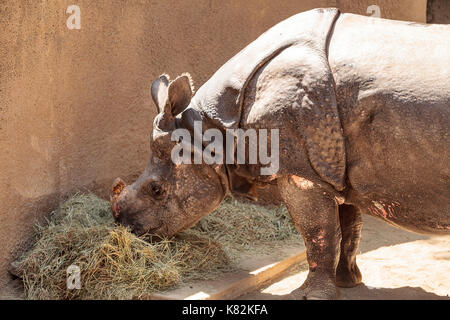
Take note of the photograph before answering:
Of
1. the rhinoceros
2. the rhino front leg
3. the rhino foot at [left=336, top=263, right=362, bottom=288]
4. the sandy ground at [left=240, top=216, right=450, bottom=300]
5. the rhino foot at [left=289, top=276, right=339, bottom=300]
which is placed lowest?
the sandy ground at [left=240, top=216, right=450, bottom=300]

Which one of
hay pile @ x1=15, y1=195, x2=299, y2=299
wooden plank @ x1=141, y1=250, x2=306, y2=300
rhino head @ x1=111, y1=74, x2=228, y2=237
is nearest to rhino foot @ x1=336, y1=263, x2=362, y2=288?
wooden plank @ x1=141, y1=250, x2=306, y2=300

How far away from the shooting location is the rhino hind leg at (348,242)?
4.53m

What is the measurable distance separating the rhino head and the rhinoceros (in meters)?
0.02

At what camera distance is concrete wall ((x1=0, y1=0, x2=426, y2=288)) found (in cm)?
448

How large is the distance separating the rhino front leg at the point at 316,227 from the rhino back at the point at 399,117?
8.5 inches

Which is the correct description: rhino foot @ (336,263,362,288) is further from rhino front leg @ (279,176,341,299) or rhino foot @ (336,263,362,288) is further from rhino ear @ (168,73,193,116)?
rhino ear @ (168,73,193,116)

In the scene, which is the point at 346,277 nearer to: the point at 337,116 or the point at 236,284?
the point at 236,284

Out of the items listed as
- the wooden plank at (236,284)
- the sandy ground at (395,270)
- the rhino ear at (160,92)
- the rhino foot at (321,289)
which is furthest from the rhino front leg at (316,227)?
the rhino ear at (160,92)

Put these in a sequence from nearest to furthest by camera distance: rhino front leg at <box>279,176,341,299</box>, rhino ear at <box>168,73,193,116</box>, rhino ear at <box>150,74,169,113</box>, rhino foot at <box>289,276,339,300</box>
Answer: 1. rhino front leg at <box>279,176,341,299</box>
2. rhino foot at <box>289,276,339,300</box>
3. rhino ear at <box>168,73,193,116</box>
4. rhino ear at <box>150,74,169,113</box>

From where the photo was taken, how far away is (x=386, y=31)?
388 cm

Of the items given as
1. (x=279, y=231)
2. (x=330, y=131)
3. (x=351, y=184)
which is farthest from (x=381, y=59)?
(x=279, y=231)

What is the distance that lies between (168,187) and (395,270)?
1.97 metres

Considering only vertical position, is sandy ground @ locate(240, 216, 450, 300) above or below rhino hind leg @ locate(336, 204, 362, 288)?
below

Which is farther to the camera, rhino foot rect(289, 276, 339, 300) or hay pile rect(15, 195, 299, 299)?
hay pile rect(15, 195, 299, 299)
